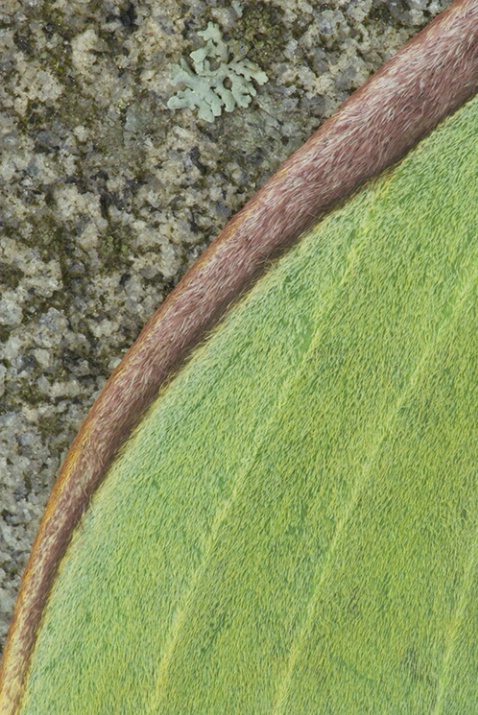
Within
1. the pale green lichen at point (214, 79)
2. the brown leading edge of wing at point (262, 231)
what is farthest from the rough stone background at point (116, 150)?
the brown leading edge of wing at point (262, 231)

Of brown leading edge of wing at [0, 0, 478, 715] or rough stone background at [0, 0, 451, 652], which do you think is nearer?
brown leading edge of wing at [0, 0, 478, 715]

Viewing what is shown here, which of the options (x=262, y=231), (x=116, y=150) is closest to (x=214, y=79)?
(x=116, y=150)

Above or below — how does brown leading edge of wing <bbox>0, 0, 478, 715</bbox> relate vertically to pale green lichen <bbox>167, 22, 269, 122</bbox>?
below

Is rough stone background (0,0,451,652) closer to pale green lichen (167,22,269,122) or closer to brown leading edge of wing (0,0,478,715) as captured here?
pale green lichen (167,22,269,122)

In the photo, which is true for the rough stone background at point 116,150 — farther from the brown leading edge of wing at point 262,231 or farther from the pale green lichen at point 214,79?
the brown leading edge of wing at point 262,231

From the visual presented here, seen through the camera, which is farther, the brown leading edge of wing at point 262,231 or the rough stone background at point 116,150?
the rough stone background at point 116,150

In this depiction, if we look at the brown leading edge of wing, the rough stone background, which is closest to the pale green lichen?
the rough stone background

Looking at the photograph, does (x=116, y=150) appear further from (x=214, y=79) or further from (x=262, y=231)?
(x=262, y=231)
